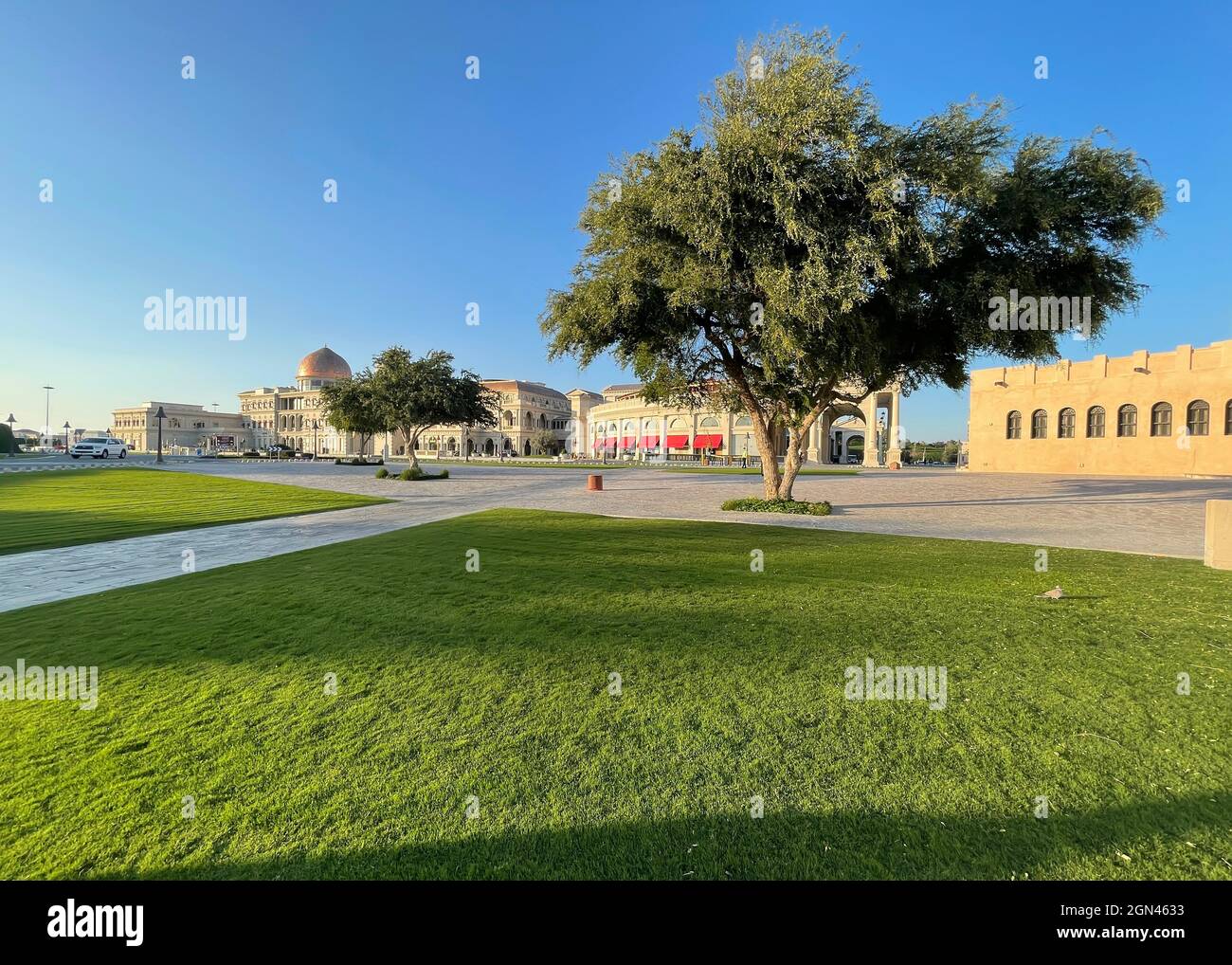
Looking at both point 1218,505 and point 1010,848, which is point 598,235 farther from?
point 1010,848

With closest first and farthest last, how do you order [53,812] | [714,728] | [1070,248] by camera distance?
[53,812], [714,728], [1070,248]

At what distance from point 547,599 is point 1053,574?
→ 7.94 meters

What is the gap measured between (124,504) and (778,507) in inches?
898

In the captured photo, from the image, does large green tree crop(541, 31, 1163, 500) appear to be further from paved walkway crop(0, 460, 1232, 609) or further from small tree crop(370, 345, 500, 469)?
small tree crop(370, 345, 500, 469)

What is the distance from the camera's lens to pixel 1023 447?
48438 millimetres

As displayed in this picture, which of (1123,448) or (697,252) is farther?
(1123,448)

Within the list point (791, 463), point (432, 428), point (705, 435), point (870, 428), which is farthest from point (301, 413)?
point (791, 463)

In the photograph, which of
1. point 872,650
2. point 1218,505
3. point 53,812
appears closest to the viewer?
point 53,812

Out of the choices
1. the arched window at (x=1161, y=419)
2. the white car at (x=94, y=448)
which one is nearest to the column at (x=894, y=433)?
the arched window at (x=1161, y=419)

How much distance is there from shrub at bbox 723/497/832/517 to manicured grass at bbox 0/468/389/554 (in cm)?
1395

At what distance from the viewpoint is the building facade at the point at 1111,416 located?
124 feet

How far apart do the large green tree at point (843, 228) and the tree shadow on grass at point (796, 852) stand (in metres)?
11.7
